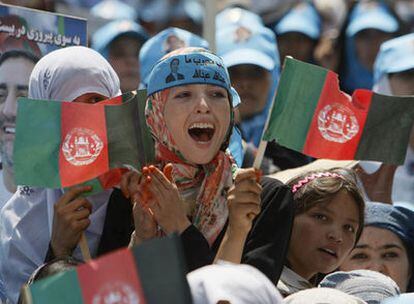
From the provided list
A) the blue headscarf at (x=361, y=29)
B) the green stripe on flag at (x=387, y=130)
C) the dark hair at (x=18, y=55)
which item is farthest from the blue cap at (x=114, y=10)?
the green stripe on flag at (x=387, y=130)

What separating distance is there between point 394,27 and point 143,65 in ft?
7.87

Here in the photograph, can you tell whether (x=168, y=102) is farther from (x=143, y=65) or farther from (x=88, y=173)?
(x=143, y=65)

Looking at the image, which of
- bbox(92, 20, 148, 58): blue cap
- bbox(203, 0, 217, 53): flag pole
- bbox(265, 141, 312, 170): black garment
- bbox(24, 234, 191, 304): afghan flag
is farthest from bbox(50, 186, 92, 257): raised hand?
bbox(92, 20, 148, 58): blue cap

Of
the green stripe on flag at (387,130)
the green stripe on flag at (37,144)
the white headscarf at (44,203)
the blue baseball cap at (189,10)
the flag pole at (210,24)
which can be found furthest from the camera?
the blue baseball cap at (189,10)

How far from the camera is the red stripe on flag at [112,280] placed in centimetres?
349

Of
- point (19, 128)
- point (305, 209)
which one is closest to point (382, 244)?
point (305, 209)

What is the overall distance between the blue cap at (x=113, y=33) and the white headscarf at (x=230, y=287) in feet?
16.3

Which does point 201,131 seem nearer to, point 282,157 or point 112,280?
point 112,280

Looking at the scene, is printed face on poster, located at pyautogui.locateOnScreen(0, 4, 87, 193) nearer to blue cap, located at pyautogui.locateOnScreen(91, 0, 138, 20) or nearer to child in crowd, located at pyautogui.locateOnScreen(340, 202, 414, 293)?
child in crowd, located at pyautogui.locateOnScreen(340, 202, 414, 293)

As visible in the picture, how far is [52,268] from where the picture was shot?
15.4ft

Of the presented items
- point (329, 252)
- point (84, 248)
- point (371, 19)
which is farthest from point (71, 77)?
point (371, 19)

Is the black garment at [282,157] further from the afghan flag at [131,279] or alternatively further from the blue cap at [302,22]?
the afghan flag at [131,279]

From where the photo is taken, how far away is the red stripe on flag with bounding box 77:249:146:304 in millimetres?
3494

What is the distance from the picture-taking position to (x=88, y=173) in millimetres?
4961
